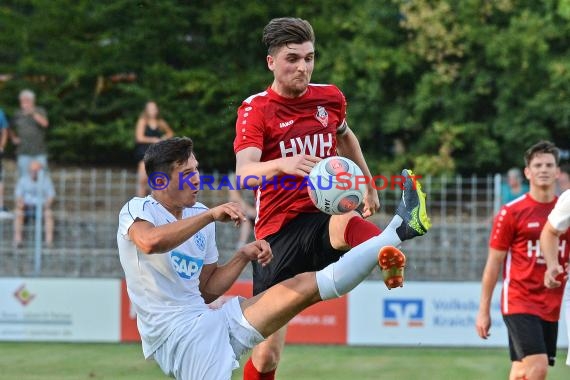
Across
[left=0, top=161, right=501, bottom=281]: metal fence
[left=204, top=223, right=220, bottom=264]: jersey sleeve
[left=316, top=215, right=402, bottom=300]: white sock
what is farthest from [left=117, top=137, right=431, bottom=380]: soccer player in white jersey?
[left=0, top=161, right=501, bottom=281]: metal fence

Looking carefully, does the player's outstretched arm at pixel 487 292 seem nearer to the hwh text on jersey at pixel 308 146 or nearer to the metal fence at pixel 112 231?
the hwh text on jersey at pixel 308 146

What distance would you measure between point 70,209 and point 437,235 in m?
4.65

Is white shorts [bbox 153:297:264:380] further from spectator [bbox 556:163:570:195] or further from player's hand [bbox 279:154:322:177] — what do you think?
spectator [bbox 556:163:570:195]

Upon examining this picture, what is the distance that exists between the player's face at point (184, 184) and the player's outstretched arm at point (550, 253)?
2.59 m

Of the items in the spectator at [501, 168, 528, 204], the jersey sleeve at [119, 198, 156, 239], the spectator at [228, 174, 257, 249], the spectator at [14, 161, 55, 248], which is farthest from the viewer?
the spectator at [228, 174, 257, 249]

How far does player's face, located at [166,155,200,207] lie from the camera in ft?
21.3

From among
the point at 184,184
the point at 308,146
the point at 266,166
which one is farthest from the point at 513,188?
the point at 184,184

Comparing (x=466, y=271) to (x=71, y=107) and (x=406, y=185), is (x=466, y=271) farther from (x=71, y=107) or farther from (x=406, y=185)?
(x=71, y=107)

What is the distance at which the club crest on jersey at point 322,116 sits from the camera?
744 centimetres

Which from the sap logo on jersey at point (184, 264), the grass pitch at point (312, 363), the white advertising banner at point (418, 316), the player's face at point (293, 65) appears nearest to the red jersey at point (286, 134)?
the player's face at point (293, 65)

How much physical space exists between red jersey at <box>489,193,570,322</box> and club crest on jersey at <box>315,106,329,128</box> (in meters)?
1.79

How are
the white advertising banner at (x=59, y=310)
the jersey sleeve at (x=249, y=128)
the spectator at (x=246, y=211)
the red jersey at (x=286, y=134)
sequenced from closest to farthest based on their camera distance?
the jersey sleeve at (x=249, y=128) < the red jersey at (x=286, y=134) < the white advertising banner at (x=59, y=310) < the spectator at (x=246, y=211)

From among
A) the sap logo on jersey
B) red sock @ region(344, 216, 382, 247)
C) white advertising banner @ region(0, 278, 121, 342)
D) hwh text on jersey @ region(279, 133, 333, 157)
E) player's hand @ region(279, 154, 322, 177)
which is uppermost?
hwh text on jersey @ region(279, 133, 333, 157)

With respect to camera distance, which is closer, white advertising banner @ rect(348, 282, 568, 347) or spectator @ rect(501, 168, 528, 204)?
white advertising banner @ rect(348, 282, 568, 347)
